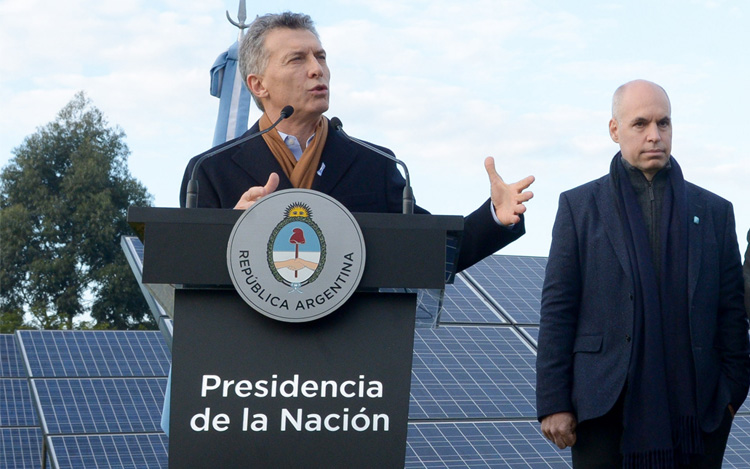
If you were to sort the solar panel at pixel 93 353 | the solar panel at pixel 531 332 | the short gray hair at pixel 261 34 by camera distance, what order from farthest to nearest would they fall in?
the solar panel at pixel 93 353 < the solar panel at pixel 531 332 < the short gray hair at pixel 261 34

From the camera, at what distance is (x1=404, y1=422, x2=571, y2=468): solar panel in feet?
20.1

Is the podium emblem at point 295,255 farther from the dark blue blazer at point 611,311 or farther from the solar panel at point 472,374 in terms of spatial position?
the solar panel at point 472,374

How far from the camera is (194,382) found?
264 centimetres

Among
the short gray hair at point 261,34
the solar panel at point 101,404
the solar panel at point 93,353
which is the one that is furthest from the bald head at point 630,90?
the solar panel at point 93,353

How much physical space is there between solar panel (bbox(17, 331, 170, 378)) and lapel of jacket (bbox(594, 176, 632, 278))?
5.88 m

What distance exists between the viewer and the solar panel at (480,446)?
20.1 feet

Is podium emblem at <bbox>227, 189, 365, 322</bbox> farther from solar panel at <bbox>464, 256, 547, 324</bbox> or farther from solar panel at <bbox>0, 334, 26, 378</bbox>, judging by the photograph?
solar panel at <bbox>0, 334, 26, 378</bbox>

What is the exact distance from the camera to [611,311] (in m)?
3.69

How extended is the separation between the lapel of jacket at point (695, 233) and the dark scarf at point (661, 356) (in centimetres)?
2

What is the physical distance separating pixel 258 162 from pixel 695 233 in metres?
1.58

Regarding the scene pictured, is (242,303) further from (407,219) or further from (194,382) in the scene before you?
(407,219)

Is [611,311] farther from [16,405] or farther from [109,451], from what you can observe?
[16,405]

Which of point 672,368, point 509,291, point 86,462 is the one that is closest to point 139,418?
point 86,462

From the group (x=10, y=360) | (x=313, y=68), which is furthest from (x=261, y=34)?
(x=10, y=360)
